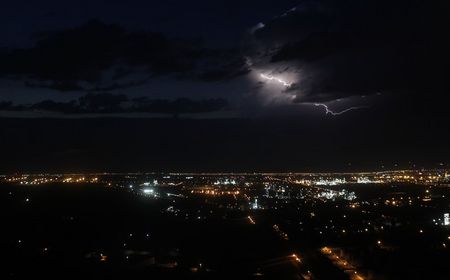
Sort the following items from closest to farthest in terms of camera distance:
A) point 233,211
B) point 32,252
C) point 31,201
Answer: point 32,252 < point 233,211 < point 31,201

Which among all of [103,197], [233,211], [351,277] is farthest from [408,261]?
[103,197]

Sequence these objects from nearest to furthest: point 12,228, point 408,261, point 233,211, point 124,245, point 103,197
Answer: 1. point 408,261
2. point 124,245
3. point 12,228
4. point 233,211
5. point 103,197

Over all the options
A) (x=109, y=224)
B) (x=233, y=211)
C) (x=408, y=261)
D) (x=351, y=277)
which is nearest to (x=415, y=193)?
(x=233, y=211)

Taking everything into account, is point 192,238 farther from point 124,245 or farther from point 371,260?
point 371,260

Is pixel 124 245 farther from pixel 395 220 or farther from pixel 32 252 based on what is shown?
pixel 395 220

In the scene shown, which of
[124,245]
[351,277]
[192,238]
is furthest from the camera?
[192,238]

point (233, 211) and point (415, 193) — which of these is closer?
point (233, 211)

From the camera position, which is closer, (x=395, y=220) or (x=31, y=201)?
(x=395, y=220)

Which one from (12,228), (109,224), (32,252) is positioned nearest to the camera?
(32,252)
